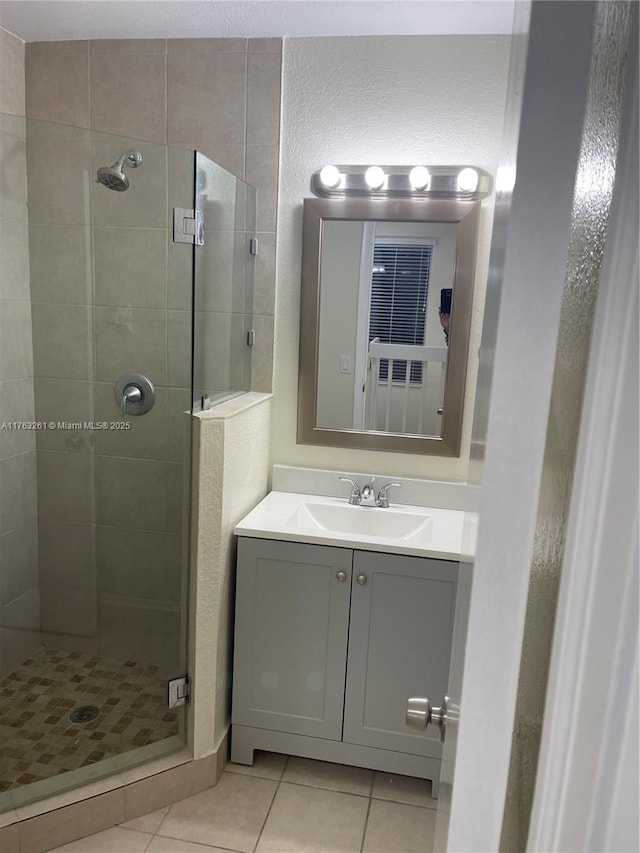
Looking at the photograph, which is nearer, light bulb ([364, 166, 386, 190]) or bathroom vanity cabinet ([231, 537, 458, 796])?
bathroom vanity cabinet ([231, 537, 458, 796])

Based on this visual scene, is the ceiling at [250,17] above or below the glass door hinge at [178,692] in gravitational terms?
above

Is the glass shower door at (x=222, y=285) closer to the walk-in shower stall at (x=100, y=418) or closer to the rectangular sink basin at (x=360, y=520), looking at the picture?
the walk-in shower stall at (x=100, y=418)

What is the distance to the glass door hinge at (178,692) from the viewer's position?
6.62ft

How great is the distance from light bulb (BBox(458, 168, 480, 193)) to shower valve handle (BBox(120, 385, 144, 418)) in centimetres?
129

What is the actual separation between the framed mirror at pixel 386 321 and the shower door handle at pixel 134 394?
620mm

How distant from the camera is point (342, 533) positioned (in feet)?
6.91

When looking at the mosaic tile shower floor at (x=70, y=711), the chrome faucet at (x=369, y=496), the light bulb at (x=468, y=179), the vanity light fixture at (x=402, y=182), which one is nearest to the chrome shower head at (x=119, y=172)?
the vanity light fixture at (x=402, y=182)

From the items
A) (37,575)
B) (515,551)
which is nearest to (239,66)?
(37,575)

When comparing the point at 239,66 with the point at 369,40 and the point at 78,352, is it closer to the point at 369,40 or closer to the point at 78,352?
the point at 369,40

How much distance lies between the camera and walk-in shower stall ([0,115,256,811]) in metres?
1.93

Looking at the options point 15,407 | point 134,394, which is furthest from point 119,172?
point 15,407

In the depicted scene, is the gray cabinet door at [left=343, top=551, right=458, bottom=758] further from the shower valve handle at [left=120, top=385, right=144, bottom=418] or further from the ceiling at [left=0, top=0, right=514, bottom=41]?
the ceiling at [left=0, top=0, right=514, bottom=41]

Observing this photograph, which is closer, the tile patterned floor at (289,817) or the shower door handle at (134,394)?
the tile patterned floor at (289,817)

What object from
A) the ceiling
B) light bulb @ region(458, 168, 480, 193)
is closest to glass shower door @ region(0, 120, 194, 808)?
the ceiling
